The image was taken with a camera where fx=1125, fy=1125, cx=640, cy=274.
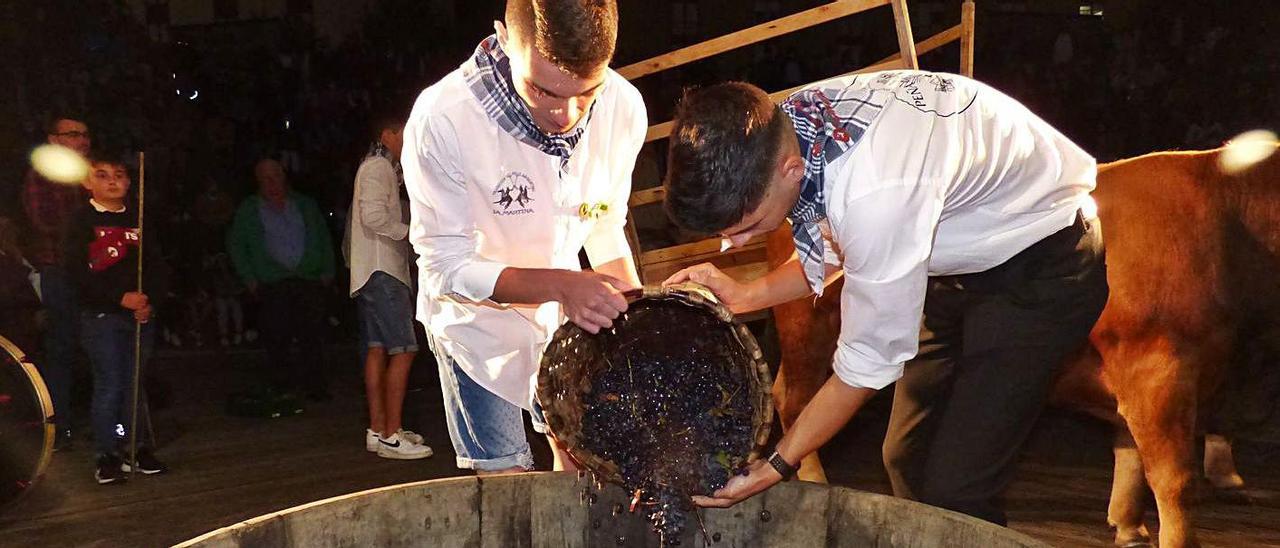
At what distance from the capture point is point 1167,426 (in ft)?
12.3

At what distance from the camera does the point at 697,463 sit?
238cm

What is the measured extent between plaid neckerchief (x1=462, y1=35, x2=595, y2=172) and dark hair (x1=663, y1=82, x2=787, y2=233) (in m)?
Answer: 0.58

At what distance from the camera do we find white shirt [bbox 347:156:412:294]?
19.1 feet

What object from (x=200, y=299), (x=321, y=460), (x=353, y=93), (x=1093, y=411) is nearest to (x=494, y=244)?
(x=1093, y=411)

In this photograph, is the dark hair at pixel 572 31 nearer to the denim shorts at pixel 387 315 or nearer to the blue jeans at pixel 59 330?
the denim shorts at pixel 387 315

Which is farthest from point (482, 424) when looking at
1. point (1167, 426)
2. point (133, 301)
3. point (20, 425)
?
point (133, 301)

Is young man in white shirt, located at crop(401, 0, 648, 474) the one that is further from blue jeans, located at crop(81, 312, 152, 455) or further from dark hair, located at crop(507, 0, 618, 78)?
blue jeans, located at crop(81, 312, 152, 455)

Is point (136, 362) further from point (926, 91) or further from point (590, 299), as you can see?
point (926, 91)

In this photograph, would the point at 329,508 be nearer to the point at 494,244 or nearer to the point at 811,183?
the point at 494,244

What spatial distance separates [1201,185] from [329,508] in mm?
3136

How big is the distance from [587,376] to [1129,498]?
9.18 ft

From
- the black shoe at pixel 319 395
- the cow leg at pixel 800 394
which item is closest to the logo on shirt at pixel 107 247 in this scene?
the black shoe at pixel 319 395

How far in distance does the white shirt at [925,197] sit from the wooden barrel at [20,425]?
4.16 metres

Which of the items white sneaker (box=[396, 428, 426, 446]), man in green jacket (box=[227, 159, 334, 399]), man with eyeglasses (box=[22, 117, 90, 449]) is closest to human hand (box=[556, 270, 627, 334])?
white sneaker (box=[396, 428, 426, 446])
